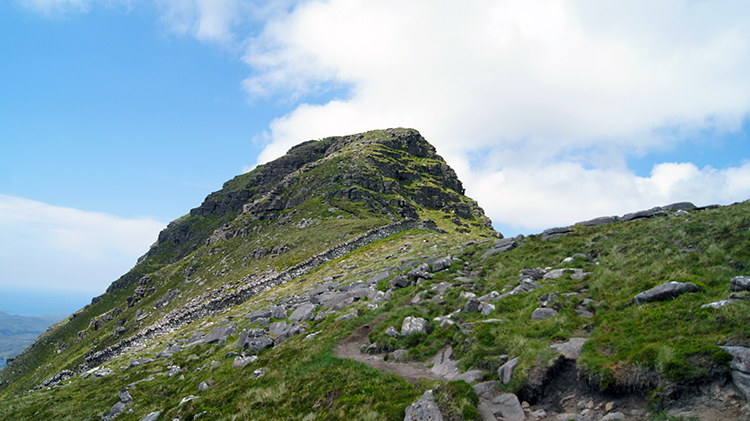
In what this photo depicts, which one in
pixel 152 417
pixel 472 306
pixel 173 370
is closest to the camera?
pixel 152 417

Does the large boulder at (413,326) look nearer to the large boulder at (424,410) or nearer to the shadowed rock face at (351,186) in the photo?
the large boulder at (424,410)

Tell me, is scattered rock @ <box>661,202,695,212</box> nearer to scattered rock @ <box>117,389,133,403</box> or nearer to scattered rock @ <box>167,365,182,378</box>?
scattered rock @ <box>167,365,182,378</box>

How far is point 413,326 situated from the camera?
15.7 meters

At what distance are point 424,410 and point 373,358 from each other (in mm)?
6335

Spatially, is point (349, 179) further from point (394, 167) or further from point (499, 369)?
point (499, 369)

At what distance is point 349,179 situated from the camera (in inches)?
4259

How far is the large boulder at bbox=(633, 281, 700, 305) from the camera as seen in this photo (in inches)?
415

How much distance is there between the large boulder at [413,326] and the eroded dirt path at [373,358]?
1.73m

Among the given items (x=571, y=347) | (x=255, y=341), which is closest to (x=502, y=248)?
(x=571, y=347)

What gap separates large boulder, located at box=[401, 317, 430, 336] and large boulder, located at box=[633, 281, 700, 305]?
841 centimetres

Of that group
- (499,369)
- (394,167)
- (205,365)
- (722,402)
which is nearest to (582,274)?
(499,369)

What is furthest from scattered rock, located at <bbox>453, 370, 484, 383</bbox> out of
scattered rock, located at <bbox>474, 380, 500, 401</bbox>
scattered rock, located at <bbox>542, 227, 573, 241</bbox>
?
scattered rock, located at <bbox>542, 227, 573, 241</bbox>

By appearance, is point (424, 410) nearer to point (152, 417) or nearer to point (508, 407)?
point (508, 407)

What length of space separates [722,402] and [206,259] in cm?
10136
